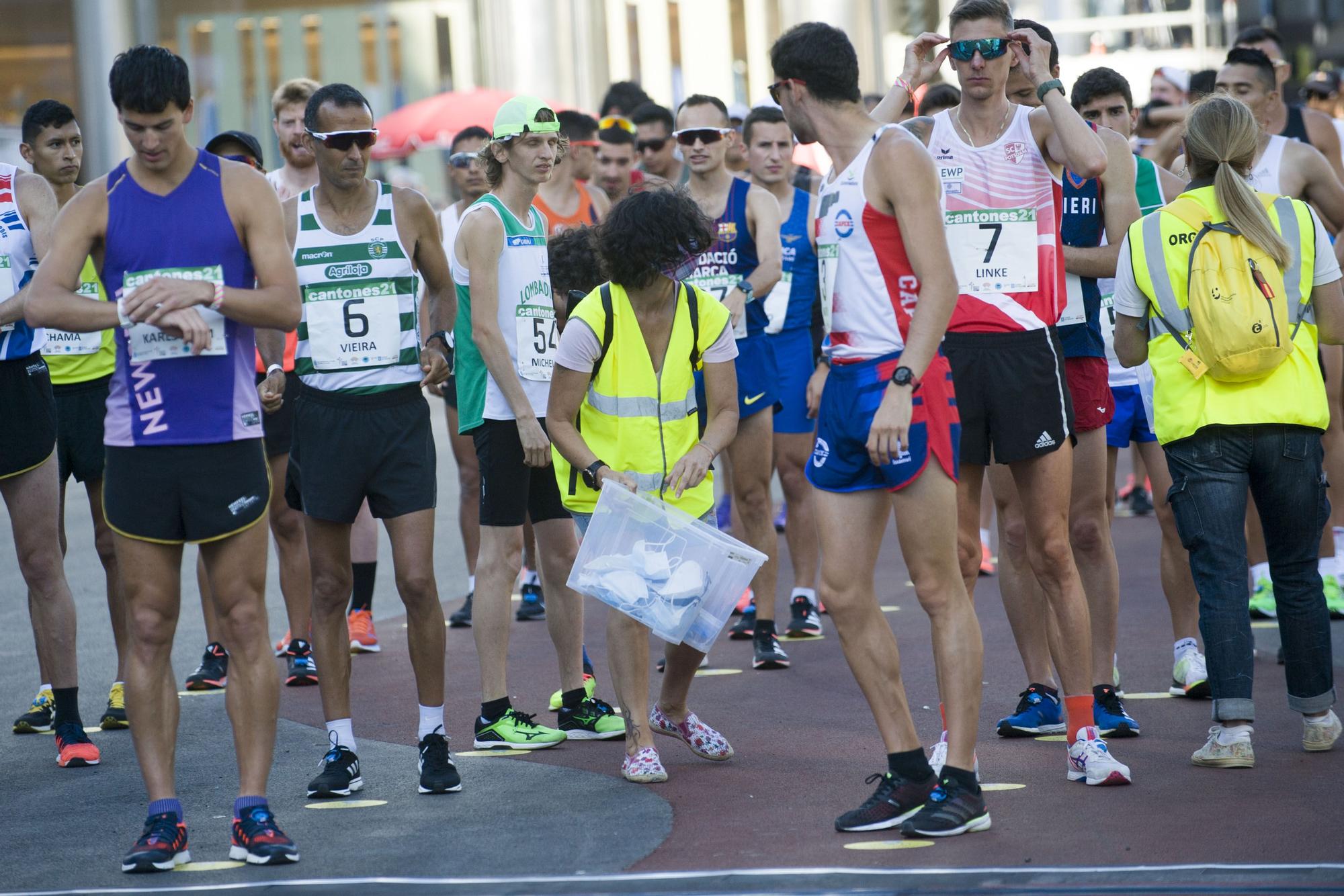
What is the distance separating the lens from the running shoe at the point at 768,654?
7.29 m

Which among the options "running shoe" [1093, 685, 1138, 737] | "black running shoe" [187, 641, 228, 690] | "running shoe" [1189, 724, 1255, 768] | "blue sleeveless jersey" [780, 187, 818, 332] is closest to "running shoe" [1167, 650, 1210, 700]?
"running shoe" [1093, 685, 1138, 737]

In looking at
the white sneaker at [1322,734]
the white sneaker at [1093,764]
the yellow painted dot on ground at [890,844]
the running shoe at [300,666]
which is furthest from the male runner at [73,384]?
the white sneaker at [1322,734]

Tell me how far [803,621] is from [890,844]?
3274 mm

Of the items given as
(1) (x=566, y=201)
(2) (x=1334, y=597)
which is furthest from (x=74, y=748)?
(2) (x=1334, y=597)

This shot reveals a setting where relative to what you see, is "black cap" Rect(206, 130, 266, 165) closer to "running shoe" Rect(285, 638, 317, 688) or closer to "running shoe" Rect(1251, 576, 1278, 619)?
"running shoe" Rect(285, 638, 317, 688)

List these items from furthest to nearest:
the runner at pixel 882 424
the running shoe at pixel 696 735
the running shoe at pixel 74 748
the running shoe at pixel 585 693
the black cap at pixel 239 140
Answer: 1. the black cap at pixel 239 140
2. the running shoe at pixel 585 693
3. the running shoe at pixel 74 748
4. the running shoe at pixel 696 735
5. the runner at pixel 882 424

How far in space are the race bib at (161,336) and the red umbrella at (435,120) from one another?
14619 millimetres

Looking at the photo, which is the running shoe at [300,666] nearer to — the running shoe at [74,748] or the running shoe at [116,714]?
the running shoe at [116,714]

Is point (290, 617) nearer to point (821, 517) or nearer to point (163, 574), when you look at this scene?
point (163, 574)

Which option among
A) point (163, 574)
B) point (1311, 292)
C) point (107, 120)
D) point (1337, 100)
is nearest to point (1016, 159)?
point (1311, 292)

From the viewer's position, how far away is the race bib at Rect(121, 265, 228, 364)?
15.3ft

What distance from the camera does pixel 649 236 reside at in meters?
5.54

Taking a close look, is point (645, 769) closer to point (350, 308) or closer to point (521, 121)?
point (350, 308)

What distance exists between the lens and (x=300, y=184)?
794 cm
